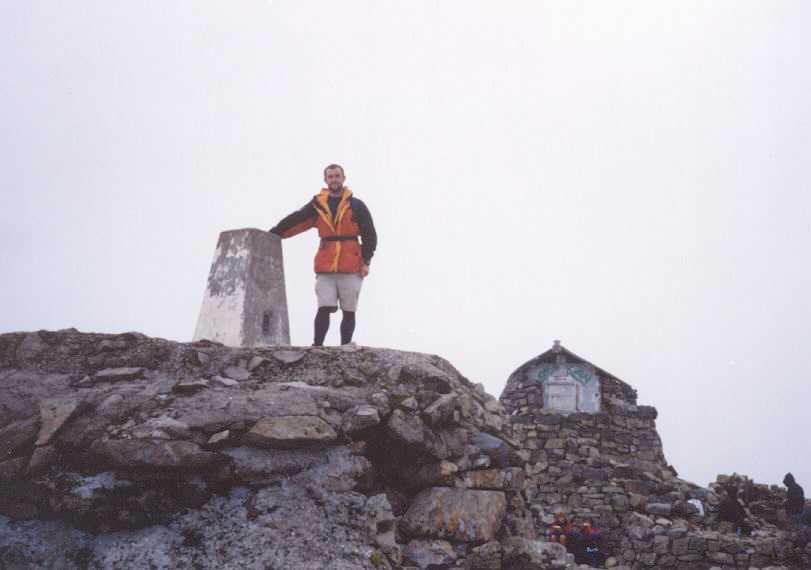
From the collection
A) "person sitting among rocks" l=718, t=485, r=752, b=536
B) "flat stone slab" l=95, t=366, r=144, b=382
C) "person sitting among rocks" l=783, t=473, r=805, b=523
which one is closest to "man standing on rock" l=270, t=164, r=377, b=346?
"flat stone slab" l=95, t=366, r=144, b=382

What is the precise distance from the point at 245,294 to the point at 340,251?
1102 mm

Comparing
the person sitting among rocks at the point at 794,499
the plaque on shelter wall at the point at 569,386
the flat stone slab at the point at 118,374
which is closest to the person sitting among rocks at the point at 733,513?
the person sitting among rocks at the point at 794,499

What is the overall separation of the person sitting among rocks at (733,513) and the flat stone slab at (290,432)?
11.2m

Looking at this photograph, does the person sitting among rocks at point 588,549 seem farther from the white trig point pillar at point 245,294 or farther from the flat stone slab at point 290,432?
the flat stone slab at point 290,432

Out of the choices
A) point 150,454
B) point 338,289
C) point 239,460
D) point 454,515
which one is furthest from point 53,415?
point 338,289

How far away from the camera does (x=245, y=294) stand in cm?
598

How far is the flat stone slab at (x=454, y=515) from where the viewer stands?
415cm

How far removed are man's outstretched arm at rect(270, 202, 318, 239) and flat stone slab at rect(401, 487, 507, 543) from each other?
3520 mm

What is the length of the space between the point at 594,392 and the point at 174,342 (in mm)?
15407

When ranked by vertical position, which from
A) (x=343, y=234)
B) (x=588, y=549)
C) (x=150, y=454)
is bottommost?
(x=588, y=549)

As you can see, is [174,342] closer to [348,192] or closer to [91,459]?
[91,459]

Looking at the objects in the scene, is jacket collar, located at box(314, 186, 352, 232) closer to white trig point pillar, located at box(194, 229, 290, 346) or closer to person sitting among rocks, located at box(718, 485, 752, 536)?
white trig point pillar, located at box(194, 229, 290, 346)

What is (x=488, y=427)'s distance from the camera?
5129 mm

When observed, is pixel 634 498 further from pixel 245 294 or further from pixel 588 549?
pixel 245 294
